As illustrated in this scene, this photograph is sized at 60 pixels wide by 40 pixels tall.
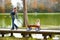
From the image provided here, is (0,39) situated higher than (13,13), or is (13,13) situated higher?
(13,13)

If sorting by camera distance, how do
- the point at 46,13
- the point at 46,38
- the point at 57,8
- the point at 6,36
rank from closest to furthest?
the point at 46,38 → the point at 6,36 → the point at 57,8 → the point at 46,13

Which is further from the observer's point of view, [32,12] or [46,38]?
[32,12]

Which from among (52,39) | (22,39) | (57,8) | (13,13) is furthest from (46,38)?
(57,8)

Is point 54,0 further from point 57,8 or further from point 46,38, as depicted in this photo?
point 46,38

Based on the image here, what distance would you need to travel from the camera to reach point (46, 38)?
1050 cm

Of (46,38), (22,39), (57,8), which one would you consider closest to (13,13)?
(22,39)

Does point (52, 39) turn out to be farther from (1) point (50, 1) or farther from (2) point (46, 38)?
(1) point (50, 1)

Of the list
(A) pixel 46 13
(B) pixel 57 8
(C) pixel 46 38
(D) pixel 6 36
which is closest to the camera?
(C) pixel 46 38

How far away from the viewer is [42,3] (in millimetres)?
39625

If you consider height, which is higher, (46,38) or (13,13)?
(13,13)

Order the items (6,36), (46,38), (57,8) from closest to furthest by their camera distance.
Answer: (46,38) < (6,36) < (57,8)

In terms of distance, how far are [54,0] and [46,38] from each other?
29.4 metres

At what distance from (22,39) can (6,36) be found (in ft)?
3.60

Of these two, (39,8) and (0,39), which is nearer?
(0,39)
